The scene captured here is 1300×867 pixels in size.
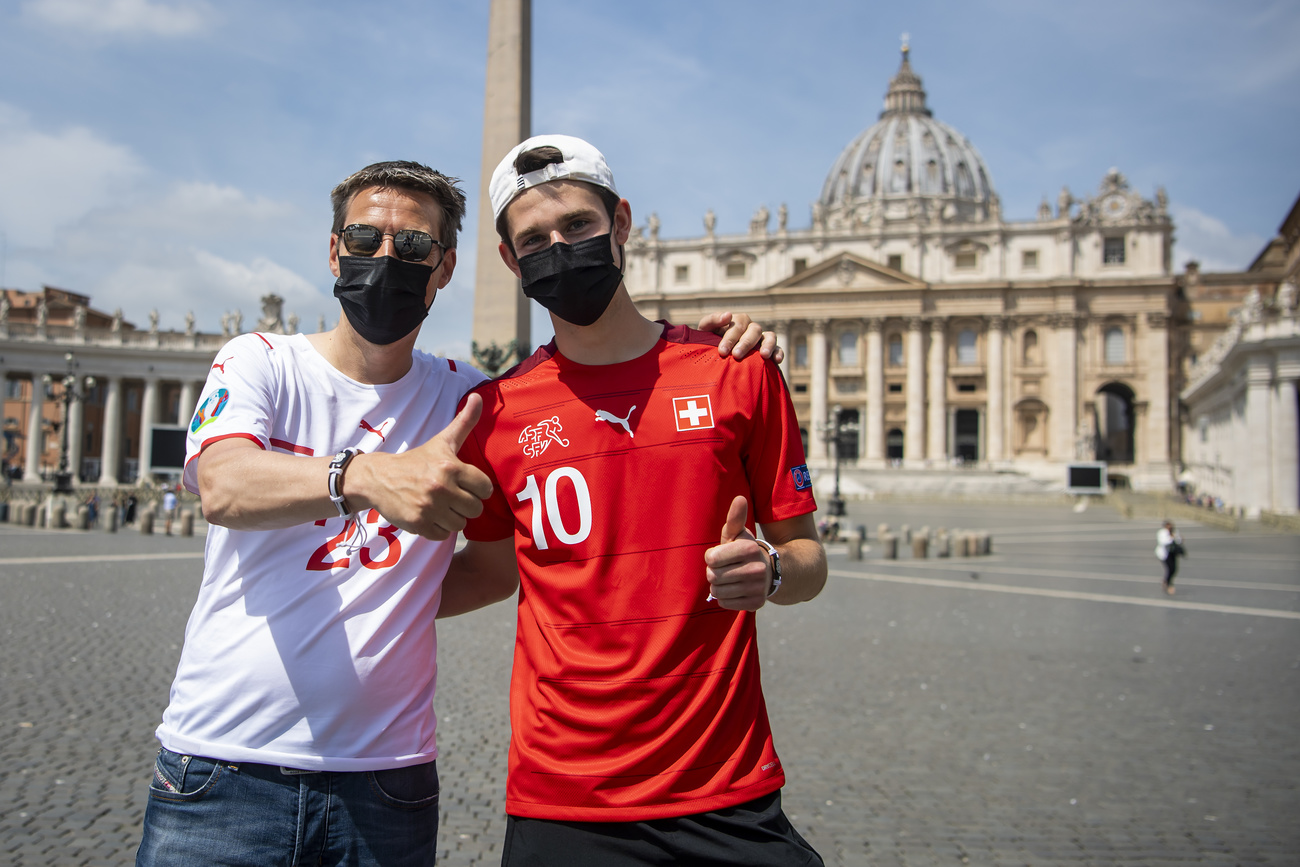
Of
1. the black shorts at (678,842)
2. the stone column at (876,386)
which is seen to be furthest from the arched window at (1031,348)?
the black shorts at (678,842)

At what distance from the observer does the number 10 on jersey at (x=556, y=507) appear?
190 cm

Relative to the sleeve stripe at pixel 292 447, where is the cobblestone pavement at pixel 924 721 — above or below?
below

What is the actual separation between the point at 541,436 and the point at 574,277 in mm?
365

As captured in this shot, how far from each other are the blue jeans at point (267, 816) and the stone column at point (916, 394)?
66.1 meters

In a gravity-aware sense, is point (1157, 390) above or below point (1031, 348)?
below

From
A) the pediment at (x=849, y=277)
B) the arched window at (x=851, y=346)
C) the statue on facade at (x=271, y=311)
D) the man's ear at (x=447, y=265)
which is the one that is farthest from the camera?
the arched window at (x=851, y=346)

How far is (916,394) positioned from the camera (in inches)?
2589

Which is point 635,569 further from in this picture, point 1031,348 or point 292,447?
point 1031,348

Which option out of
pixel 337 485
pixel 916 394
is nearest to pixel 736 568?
pixel 337 485

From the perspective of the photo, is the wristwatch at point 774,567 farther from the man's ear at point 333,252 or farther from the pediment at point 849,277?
the pediment at point 849,277

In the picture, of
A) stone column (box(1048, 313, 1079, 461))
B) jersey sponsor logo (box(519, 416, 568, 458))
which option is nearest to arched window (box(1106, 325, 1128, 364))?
stone column (box(1048, 313, 1079, 461))

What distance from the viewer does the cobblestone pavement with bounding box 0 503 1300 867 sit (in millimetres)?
4594

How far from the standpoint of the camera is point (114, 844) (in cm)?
423

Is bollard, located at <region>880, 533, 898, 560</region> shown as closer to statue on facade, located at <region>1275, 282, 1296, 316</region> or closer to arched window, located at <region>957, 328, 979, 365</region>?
statue on facade, located at <region>1275, 282, 1296, 316</region>
